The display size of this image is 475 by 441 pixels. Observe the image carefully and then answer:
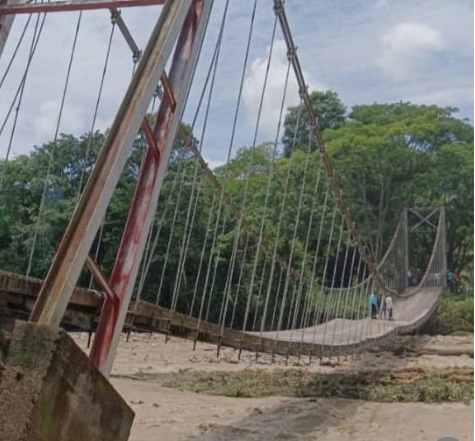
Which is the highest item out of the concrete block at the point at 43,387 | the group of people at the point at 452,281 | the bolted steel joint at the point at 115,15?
the group of people at the point at 452,281

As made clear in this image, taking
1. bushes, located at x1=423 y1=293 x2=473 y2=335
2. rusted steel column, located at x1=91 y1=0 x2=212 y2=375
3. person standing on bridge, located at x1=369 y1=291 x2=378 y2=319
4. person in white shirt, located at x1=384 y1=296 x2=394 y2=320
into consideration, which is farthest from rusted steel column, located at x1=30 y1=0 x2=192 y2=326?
bushes, located at x1=423 y1=293 x2=473 y2=335

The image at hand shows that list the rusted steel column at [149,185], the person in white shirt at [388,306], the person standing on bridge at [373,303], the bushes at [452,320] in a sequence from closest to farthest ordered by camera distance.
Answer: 1. the rusted steel column at [149,185]
2. the person standing on bridge at [373,303]
3. the person in white shirt at [388,306]
4. the bushes at [452,320]

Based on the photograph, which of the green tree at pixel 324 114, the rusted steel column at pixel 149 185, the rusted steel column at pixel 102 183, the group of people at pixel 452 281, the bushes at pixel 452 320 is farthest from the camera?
the green tree at pixel 324 114

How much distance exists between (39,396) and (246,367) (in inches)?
389

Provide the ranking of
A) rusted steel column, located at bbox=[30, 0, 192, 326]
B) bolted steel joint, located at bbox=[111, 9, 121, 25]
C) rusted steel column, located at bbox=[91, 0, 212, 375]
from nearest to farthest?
1. rusted steel column, located at bbox=[30, 0, 192, 326]
2. rusted steel column, located at bbox=[91, 0, 212, 375]
3. bolted steel joint, located at bbox=[111, 9, 121, 25]

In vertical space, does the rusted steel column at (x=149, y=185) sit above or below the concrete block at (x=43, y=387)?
above

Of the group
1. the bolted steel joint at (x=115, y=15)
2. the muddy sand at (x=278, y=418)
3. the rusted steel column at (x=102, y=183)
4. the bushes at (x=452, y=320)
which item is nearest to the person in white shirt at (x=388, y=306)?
the bushes at (x=452, y=320)

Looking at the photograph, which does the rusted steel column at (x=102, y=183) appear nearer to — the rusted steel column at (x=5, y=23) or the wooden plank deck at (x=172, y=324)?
the wooden plank deck at (x=172, y=324)

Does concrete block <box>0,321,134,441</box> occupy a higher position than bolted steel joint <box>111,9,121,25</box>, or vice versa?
bolted steel joint <box>111,9,121,25</box>

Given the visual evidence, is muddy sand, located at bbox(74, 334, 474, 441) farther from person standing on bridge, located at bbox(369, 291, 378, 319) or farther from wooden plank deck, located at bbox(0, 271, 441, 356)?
person standing on bridge, located at bbox(369, 291, 378, 319)

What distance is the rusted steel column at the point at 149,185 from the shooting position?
6.00 ft

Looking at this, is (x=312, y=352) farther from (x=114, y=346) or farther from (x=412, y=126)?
(x=412, y=126)

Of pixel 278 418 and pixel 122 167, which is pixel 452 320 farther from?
pixel 122 167

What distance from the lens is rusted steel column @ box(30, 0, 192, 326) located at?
1312 millimetres
